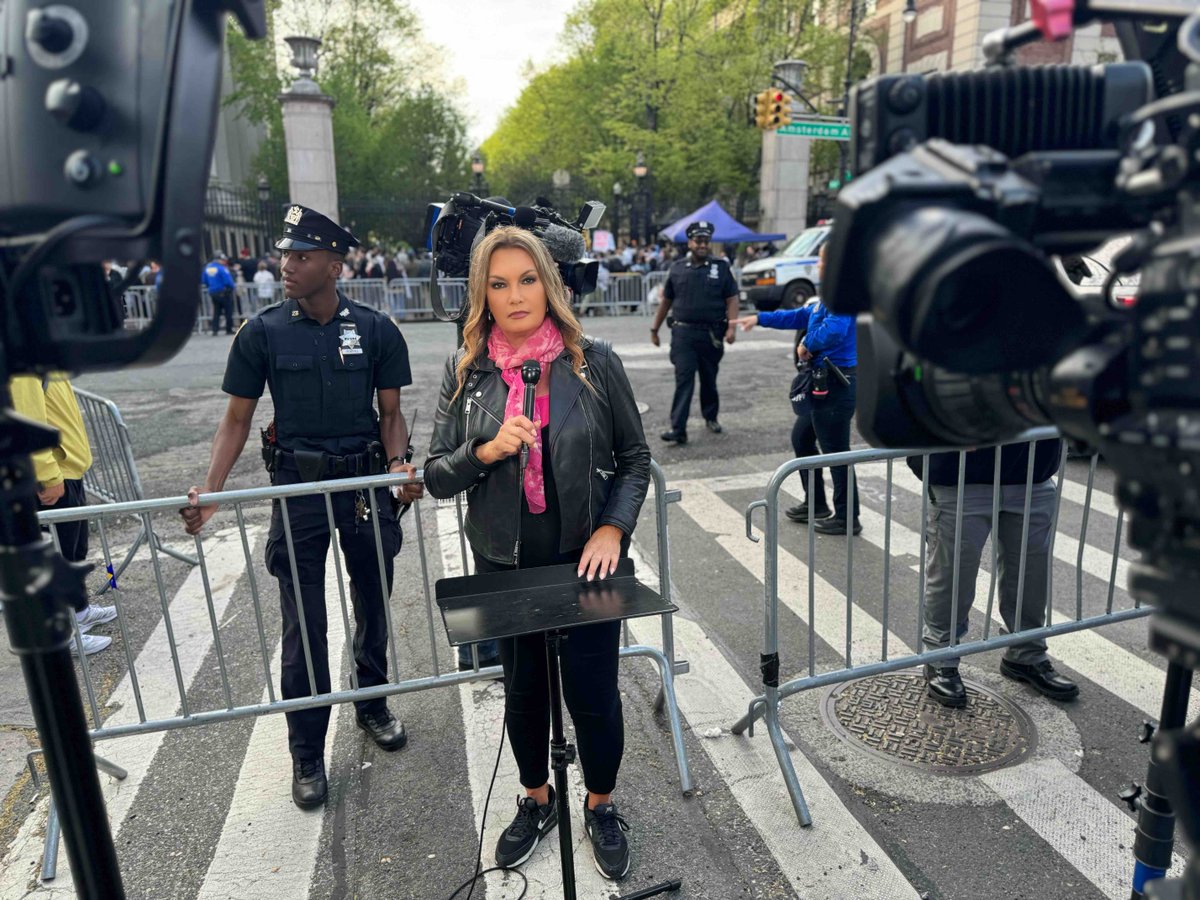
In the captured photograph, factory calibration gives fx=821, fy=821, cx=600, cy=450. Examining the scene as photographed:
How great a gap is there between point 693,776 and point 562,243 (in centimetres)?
279

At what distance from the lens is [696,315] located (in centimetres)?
834

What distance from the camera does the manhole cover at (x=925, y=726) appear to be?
11.4 ft

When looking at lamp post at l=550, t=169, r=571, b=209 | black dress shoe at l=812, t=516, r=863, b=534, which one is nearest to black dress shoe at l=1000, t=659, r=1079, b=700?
black dress shoe at l=812, t=516, r=863, b=534

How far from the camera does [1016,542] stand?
386 cm

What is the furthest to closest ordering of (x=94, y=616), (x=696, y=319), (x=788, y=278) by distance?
(x=788, y=278) → (x=696, y=319) → (x=94, y=616)

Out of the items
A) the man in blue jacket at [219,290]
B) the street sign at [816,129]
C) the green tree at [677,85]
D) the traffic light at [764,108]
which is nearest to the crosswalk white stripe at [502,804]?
the man in blue jacket at [219,290]

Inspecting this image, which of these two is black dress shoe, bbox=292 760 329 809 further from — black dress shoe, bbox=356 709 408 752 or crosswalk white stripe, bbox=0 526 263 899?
crosswalk white stripe, bbox=0 526 263 899

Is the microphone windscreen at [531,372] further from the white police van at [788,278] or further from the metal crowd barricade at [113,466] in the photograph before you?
the white police van at [788,278]

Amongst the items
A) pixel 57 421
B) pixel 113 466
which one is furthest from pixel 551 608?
pixel 113 466

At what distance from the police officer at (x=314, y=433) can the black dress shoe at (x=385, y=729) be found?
244mm

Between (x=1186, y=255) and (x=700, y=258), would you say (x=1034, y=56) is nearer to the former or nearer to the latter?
(x=700, y=258)

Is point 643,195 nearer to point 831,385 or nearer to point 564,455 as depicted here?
point 831,385

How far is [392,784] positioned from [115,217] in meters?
2.86

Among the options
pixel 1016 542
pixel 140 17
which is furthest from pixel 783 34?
pixel 140 17
